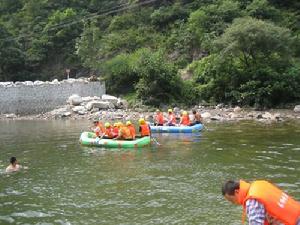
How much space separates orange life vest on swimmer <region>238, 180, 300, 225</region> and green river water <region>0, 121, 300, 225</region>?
13.7 ft

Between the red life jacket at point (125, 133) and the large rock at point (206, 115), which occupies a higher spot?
the large rock at point (206, 115)

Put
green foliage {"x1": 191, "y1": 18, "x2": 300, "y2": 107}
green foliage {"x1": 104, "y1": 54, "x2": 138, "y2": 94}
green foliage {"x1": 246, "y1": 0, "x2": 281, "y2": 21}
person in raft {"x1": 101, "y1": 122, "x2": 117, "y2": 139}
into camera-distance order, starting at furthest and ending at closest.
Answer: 1. green foliage {"x1": 246, "y1": 0, "x2": 281, "y2": 21}
2. green foliage {"x1": 104, "y1": 54, "x2": 138, "y2": 94}
3. green foliage {"x1": 191, "y1": 18, "x2": 300, "y2": 107}
4. person in raft {"x1": 101, "y1": 122, "x2": 117, "y2": 139}

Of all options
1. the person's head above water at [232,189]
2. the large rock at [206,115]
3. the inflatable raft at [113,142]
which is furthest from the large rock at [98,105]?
the person's head above water at [232,189]

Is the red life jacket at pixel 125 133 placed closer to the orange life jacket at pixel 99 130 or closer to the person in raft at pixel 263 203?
the orange life jacket at pixel 99 130

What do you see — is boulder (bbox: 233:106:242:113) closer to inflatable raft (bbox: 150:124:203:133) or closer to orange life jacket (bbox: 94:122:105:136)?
inflatable raft (bbox: 150:124:203:133)

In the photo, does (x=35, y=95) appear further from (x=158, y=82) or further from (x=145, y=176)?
(x=145, y=176)

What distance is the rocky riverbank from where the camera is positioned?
108 ft

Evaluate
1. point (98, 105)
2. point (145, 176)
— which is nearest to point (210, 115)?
point (98, 105)

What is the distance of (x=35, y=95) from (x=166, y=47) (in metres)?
14.1

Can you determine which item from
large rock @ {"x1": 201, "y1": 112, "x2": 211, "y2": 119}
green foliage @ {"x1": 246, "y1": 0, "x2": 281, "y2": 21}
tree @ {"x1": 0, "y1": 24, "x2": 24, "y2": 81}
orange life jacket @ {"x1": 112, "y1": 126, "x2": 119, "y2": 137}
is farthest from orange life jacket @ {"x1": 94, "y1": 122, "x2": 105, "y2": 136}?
tree @ {"x1": 0, "y1": 24, "x2": 24, "y2": 81}

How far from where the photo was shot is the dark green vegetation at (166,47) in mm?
37188

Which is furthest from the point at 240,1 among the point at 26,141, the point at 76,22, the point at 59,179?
the point at 59,179

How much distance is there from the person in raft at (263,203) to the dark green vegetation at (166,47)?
2985 centimetres

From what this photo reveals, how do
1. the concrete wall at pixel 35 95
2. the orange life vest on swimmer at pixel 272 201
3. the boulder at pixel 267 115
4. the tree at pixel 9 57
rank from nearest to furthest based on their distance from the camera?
1. the orange life vest on swimmer at pixel 272 201
2. the boulder at pixel 267 115
3. the concrete wall at pixel 35 95
4. the tree at pixel 9 57
